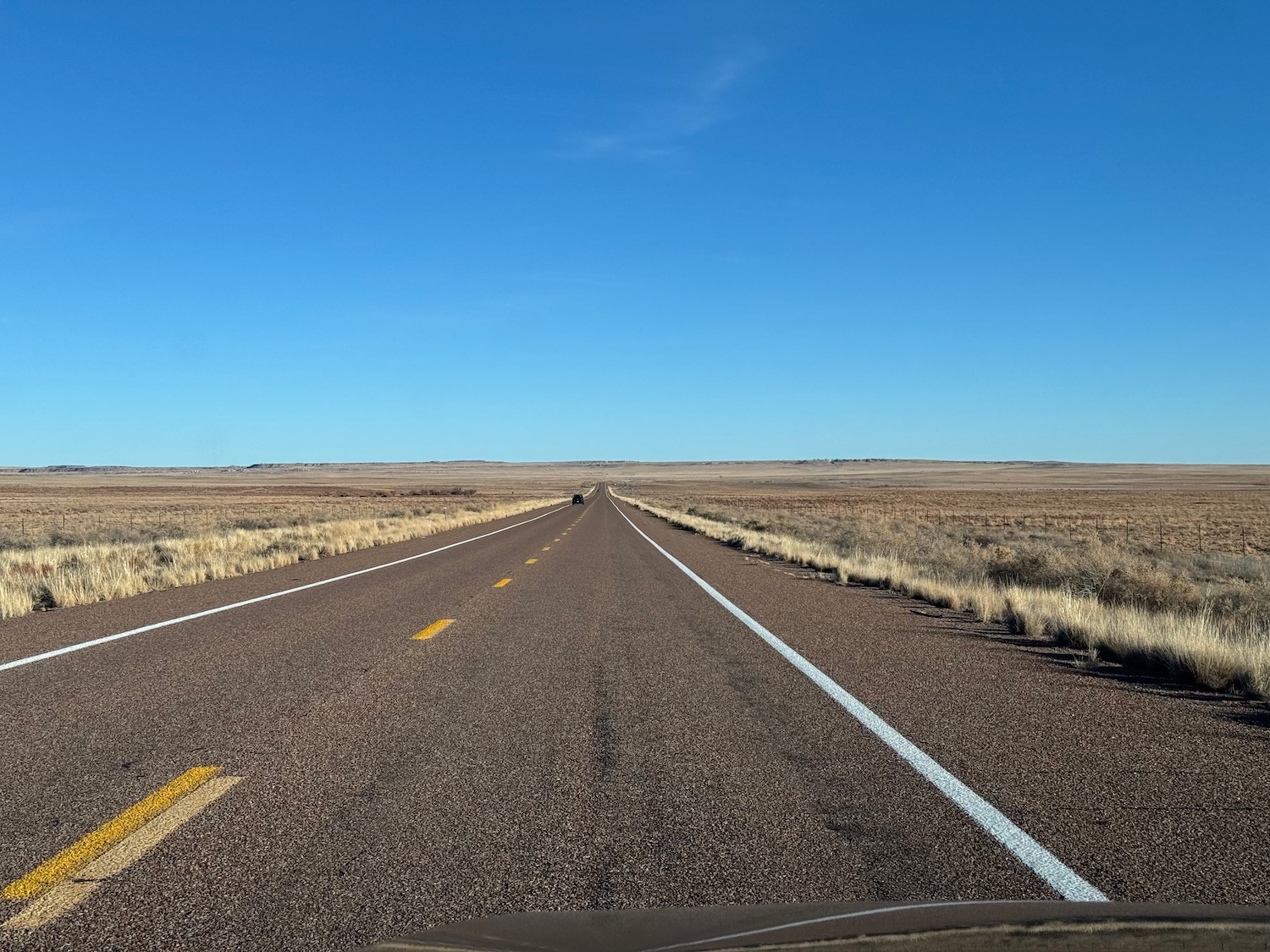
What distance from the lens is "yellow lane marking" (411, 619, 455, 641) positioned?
9.70m

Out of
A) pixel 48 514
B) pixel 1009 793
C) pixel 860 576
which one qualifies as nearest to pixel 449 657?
pixel 1009 793

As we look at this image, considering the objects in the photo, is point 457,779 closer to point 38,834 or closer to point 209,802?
point 209,802

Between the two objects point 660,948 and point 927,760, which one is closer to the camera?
point 660,948

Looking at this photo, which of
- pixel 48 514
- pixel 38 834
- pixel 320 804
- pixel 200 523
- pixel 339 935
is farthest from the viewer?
pixel 48 514

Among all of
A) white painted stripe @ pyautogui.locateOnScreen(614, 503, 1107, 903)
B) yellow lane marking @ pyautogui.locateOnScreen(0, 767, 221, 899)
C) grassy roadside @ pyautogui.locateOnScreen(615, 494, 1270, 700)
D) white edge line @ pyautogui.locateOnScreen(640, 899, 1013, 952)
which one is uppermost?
white edge line @ pyautogui.locateOnScreen(640, 899, 1013, 952)

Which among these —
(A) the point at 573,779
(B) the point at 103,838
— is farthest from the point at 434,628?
(B) the point at 103,838

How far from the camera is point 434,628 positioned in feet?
33.8

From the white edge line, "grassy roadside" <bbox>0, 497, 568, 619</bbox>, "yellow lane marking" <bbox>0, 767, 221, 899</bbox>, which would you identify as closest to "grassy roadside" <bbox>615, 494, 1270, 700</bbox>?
the white edge line

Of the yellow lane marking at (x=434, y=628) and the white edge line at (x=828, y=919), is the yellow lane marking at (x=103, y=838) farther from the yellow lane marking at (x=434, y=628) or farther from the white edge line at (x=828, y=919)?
the yellow lane marking at (x=434, y=628)

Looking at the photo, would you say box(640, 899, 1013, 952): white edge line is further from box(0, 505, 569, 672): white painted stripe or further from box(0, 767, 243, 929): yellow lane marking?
box(0, 505, 569, 672): white painted stripe

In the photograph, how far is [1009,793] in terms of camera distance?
15.3ft

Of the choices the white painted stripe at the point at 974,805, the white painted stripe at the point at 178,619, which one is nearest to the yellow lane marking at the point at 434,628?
the white painted stripe at the point at 178,619

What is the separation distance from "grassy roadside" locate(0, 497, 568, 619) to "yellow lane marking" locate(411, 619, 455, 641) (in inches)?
224

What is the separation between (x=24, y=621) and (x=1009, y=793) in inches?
440
